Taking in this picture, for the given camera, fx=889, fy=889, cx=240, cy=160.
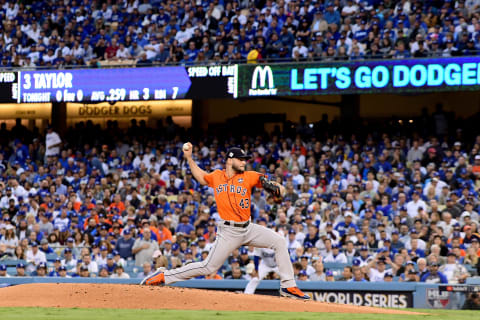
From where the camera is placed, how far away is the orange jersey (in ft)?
30.7

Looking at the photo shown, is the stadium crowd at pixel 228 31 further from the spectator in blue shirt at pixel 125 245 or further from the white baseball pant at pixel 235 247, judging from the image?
the white baseball pant at pixel 235 247

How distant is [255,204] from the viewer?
59.4 ft

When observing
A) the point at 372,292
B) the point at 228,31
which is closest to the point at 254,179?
the point at 372,292

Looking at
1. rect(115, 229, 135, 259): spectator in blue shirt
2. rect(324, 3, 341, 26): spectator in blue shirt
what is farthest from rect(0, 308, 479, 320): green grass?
rect(324, 3, 341, 26): spectator in blue shirt

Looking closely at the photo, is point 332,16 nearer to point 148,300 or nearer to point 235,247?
point 235,247

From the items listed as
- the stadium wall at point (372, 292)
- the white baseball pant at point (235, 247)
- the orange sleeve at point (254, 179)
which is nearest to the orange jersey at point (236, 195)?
the orange sleeve at point (254, 179)

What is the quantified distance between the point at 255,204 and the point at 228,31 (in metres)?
5.77

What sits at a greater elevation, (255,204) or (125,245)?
(255,204)

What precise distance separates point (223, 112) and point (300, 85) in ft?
16.8

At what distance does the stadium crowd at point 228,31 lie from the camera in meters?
19.8

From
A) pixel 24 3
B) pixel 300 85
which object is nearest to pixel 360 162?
pixel 300 85

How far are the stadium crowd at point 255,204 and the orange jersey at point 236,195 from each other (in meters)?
4.74

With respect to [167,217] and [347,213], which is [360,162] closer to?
[347,213]

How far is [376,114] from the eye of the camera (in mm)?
23250
